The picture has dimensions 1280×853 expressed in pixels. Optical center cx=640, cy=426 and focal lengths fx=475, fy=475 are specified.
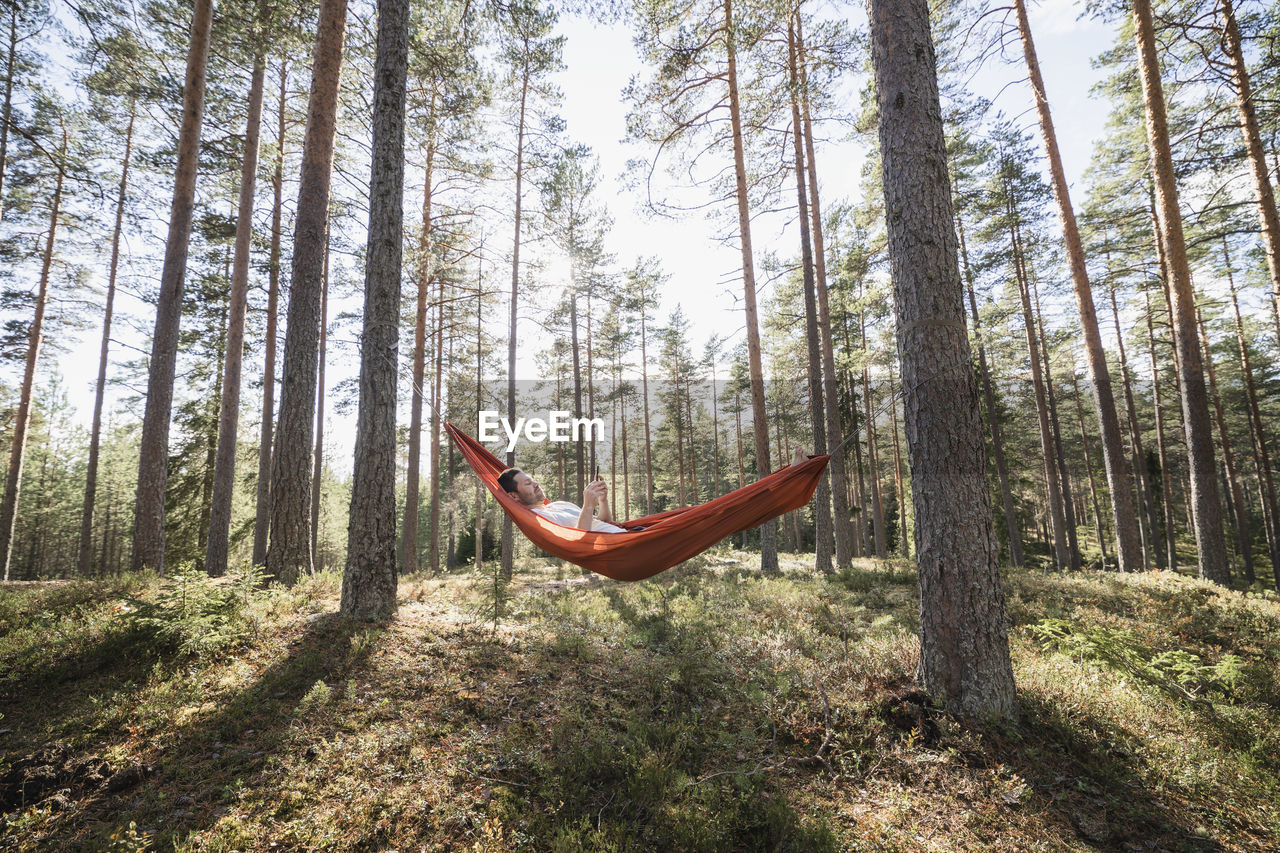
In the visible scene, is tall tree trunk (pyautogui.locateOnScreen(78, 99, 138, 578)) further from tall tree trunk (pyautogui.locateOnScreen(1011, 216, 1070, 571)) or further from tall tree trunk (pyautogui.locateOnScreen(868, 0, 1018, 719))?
tall tree trunk (pyautogui.locateOnScreen(1011, 216, 1070, 571))

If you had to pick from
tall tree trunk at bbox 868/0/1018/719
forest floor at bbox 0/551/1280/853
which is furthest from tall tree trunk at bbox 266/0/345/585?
tall tree trunk at bbox 868/0/1018/719

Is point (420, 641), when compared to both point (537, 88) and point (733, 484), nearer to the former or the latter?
point (537, 88)

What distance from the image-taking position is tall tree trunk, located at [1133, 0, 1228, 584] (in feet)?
20.9

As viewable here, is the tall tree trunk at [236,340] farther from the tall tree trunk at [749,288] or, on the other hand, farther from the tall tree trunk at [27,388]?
the tall tree trunk at [749,288]

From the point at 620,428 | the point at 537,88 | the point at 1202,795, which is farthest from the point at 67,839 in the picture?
the point at 620,428

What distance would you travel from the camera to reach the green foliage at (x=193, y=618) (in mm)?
3248

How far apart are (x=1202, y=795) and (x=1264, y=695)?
1.84 metres

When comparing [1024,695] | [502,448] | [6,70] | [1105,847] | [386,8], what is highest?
[6,70]

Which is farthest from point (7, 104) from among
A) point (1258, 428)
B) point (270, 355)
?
point (1258, 428)

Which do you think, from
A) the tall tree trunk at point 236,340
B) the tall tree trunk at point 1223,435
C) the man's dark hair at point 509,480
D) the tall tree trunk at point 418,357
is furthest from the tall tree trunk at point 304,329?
the tall tree trunk at point 1223,435

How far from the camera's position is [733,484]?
2767cm

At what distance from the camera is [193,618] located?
11.0 ft

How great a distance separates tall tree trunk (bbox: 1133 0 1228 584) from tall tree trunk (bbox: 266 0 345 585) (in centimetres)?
1073

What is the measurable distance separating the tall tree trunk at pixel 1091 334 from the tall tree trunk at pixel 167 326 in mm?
12019
